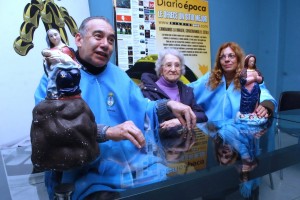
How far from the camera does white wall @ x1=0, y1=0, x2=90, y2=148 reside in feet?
4.13

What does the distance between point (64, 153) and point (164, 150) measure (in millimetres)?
286

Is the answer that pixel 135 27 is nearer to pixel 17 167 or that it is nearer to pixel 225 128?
pixel 225 128

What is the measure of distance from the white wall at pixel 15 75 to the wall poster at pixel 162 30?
60cm

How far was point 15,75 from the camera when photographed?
1.30 meters

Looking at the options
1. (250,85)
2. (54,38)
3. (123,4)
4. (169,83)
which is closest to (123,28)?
(123,4)

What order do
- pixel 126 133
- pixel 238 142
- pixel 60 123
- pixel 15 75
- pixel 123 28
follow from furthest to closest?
1. pixel 123 28
2. pixel 15 75
3. pixel 238 142
4. pixel 126 133
5. pixel 60 123

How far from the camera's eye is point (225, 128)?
984 mm

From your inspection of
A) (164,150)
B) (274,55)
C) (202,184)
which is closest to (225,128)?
(164,150)


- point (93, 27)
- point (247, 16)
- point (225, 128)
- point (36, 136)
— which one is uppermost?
point (247, 16)

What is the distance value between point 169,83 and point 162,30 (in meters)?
0.62

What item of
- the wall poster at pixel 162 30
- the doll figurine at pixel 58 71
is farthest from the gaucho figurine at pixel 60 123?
the wall poster at pixel 162 30

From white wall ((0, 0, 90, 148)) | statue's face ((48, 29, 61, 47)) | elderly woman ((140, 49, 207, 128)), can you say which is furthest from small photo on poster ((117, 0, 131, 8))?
statue's face ((48, 29, 61, 47))

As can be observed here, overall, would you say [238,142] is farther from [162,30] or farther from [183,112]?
[162,30]

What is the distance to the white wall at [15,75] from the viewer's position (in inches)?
49.5
